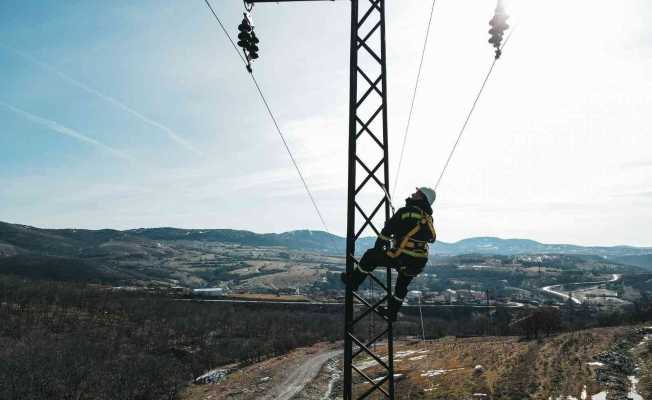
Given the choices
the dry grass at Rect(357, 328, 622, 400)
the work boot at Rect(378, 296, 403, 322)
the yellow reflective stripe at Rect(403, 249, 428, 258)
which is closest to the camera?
the yellow reflective stripe at Rect(403, 249, 428, 258)

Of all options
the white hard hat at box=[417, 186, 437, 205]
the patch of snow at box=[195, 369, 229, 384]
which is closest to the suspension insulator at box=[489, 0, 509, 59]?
the white hard hat at box=[417, 186, 437, 205]

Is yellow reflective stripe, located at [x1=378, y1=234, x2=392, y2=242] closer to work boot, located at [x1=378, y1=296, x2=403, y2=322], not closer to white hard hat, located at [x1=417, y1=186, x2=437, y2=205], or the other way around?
white hard hat, located at [x1=417, y1=186, x2=437, y2=205]

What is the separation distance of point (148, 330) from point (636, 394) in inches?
3907

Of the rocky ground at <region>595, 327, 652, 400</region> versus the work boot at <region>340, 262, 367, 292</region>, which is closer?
the work boot at <region>340, 262, 367, 292</region>

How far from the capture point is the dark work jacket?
7789 mm

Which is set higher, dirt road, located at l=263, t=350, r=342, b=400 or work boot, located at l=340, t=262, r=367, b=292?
work boot, located at l=340, t=262, r=367, b=292

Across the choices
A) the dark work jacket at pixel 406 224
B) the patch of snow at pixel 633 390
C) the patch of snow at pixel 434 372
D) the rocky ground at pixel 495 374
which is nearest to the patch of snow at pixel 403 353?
the rocky ground at pixel 495 374

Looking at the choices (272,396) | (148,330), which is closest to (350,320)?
(272,396)

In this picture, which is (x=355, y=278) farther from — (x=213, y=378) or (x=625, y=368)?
(x=213, y=378)

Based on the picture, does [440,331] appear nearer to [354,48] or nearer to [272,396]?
[272,396]

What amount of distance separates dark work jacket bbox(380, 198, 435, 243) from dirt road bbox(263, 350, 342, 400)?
37594 mm

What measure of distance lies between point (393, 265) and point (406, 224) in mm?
935

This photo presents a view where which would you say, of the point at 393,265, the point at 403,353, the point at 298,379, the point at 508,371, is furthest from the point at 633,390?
the point at 403,353

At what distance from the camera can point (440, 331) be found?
96250 mm
